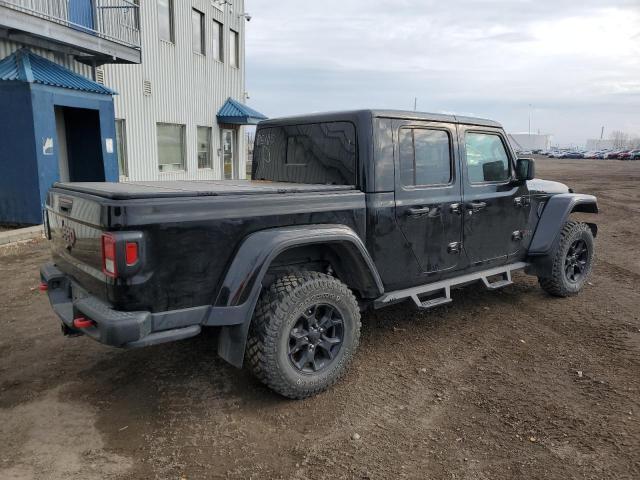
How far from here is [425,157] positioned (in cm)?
411

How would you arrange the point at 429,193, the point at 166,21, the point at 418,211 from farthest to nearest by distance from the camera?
the point at 166,21 < the point at 429,193 < the point at 418,211

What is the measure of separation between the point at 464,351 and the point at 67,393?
3.12m

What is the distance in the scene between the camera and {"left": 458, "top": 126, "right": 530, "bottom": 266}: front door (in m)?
4.46

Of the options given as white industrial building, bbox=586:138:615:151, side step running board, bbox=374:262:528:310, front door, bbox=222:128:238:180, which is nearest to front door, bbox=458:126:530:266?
side step running board, bbox=374:262:528:310

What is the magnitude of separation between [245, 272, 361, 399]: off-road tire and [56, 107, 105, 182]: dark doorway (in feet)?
31.1

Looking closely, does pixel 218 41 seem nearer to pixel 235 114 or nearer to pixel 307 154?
pixel 235 114

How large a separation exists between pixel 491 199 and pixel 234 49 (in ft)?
52.4

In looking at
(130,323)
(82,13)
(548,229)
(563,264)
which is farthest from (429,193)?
(82,13)

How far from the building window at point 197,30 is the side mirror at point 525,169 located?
13.4 m

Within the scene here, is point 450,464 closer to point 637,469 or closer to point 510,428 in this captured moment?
point 510,428

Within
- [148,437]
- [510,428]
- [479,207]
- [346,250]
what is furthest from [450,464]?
[479,207]

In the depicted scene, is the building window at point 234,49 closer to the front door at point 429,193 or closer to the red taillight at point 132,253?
the front door at point 429,193

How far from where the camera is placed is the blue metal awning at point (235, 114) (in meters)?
17.2

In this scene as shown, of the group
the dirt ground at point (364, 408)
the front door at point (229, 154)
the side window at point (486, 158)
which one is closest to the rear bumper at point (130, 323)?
the dirt ground at point (364, 408)
